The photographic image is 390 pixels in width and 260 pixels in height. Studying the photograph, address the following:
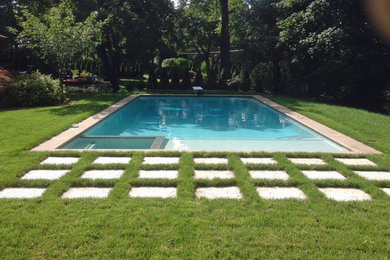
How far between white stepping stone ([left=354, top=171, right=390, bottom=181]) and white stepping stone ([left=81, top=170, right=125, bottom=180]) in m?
4.30

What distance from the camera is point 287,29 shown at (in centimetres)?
1675

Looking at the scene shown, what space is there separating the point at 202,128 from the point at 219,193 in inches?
256

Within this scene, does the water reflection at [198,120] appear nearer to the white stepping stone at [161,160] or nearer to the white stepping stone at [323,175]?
the white stepping stone at [161,160]

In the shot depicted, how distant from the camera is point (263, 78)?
19953mm

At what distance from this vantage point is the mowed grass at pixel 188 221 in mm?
3000

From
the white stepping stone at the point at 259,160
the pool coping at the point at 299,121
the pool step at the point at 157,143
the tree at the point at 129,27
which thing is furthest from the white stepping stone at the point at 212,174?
the tree at the point at 129,27

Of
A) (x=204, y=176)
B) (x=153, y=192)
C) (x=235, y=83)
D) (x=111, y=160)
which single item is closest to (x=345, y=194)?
(x=204, y=176)

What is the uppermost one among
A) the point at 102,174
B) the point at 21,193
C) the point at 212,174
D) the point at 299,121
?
the point at 299,121

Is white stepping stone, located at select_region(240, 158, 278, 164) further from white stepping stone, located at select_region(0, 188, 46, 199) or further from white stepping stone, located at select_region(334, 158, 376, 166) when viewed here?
white stepping stone, located at select_region(0, 188, 46, 199)

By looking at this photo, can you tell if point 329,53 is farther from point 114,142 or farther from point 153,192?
point 153,192

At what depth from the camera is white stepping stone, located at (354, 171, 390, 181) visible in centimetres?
503

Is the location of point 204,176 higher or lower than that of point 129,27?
lower

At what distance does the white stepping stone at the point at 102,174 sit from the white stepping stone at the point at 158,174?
0.38 metres

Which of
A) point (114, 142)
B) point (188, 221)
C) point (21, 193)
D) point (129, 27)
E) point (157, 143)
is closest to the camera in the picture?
point (188, 221)
